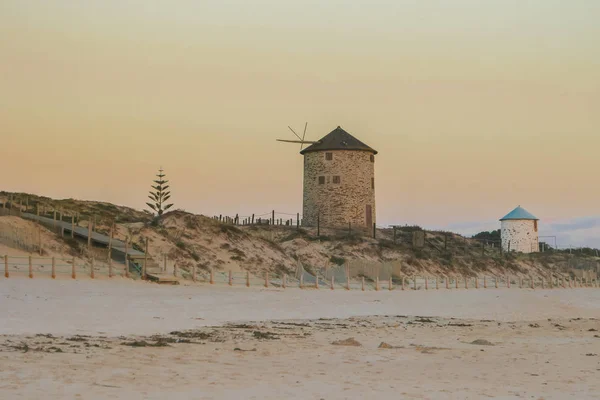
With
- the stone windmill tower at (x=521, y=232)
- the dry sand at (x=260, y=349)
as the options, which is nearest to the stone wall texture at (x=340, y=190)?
the stone windmill tower at (x=521, y=232)

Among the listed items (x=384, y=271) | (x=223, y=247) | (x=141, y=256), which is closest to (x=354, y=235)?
(x=384, y=271)

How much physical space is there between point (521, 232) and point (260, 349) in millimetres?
81314

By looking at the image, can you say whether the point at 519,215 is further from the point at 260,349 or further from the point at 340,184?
the point at 260,349

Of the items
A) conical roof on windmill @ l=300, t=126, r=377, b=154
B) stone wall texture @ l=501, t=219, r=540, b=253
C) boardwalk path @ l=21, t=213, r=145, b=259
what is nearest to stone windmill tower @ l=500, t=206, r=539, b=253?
stone wall texture @ l=501, t=219, r=540, b=253

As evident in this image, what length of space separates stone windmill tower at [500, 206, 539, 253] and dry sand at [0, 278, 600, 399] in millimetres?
63439

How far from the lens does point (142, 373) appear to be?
42.2 ft

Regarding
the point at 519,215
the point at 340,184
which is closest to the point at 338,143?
the point at 340,184

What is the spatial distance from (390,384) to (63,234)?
29.8m

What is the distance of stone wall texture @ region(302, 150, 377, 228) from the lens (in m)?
69.0

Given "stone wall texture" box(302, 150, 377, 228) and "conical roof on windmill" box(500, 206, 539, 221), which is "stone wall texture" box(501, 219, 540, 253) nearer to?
"conical roof on windmill" box(500, 206, 539, 221)

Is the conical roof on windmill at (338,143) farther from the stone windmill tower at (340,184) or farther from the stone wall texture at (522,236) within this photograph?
the stone wall texture at (522,236)

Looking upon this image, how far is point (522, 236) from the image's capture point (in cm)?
9369

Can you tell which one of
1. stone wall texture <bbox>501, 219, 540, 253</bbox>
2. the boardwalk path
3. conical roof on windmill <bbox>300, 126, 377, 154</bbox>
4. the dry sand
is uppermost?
conical roof on windmill <bbox>300, 126, 377, 154</bbox>

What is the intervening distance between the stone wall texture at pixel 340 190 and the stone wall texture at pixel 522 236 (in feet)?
96.1
